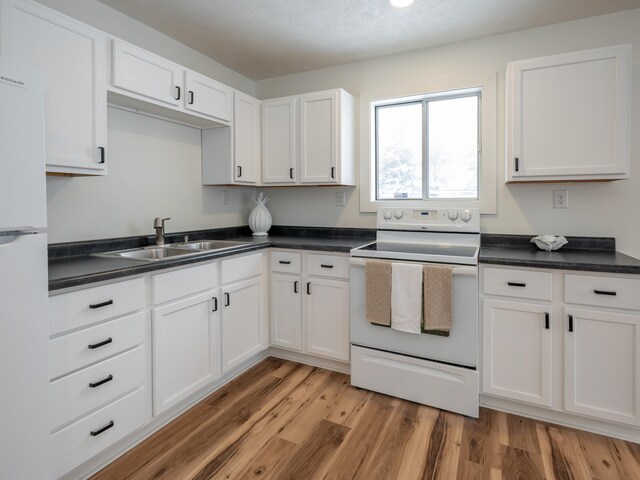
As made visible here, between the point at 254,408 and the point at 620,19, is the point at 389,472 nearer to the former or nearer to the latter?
the point at 254,408

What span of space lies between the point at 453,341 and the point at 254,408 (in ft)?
4.03

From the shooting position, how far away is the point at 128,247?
96.0 inches

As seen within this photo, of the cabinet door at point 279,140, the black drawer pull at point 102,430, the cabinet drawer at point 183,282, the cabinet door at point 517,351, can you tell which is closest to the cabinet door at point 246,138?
the cabinet door at point 279,140

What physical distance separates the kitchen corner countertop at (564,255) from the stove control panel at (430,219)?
0.70 ft

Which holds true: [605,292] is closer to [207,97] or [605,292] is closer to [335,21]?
[335,21]

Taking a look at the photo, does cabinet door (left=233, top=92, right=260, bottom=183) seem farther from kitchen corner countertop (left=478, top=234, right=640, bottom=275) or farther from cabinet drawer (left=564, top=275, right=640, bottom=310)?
cabinet drawer (left=564, top=275, right=640, bottom=310)

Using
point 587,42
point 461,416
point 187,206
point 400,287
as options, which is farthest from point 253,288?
point 587,42

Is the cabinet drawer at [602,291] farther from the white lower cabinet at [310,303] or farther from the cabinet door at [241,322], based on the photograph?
the cabinet door at [241,322]

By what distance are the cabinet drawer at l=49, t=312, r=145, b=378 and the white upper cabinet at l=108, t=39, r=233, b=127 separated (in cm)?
124

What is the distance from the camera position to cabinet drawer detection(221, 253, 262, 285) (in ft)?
7.88

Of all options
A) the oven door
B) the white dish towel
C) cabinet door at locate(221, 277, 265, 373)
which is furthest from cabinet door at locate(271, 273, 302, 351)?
the white dish towel

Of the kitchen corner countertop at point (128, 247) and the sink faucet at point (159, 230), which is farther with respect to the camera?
the sink faucet at point (159, 230)

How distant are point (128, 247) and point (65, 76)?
106 centimetres

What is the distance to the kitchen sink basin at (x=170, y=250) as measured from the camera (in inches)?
88.1
